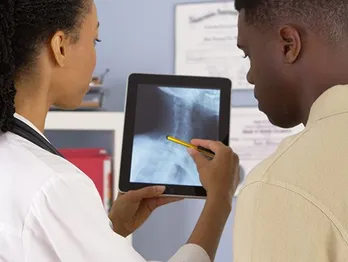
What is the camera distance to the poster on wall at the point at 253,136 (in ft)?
6.02

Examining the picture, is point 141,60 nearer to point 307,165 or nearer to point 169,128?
point 169,128

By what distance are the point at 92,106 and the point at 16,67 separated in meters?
0.97

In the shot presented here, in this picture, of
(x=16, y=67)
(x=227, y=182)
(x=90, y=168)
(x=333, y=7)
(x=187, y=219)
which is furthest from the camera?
(x=187, y=219)

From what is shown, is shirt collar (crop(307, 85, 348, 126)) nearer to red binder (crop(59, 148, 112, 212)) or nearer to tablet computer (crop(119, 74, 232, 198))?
tablet computer (crop(119, 74, 232, 198))

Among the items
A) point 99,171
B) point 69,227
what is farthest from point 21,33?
point 99,171

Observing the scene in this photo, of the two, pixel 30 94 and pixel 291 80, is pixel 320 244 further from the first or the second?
pixel 30 94

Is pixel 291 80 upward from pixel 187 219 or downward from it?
upward

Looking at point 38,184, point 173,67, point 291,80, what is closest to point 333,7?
point 291,80

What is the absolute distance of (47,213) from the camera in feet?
2.21

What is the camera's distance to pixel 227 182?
98 centimetres

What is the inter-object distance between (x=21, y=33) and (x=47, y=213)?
0.24 meters

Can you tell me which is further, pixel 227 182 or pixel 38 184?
pixel 227 182

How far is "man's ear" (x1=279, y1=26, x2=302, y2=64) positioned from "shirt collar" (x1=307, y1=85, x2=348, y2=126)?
7 cm

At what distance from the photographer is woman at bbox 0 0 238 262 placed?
67cm
